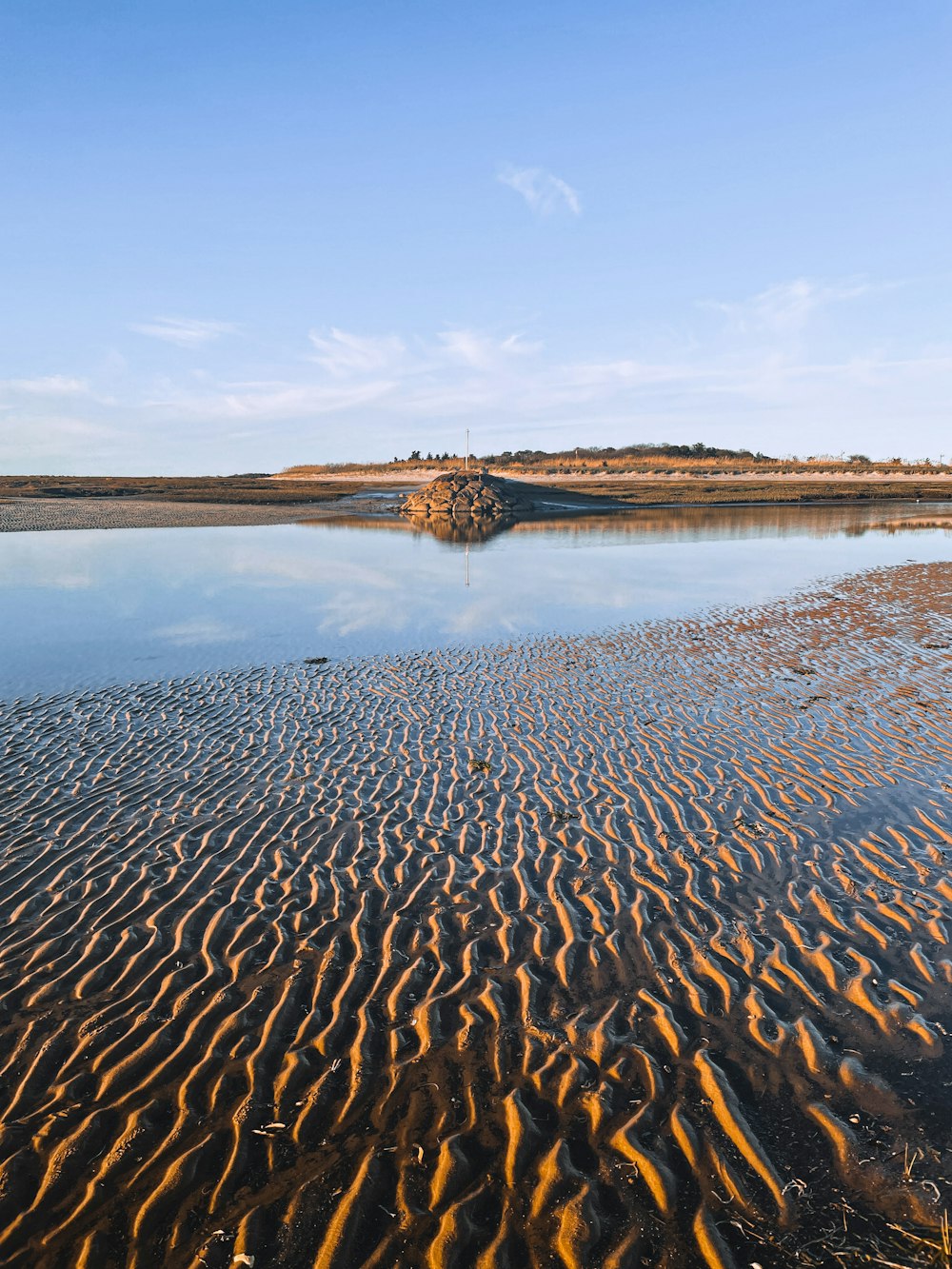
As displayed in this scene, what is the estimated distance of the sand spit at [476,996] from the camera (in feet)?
13.5

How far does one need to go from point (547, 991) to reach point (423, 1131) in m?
1.66

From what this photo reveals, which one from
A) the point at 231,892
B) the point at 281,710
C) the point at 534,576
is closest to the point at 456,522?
the point at 534,576

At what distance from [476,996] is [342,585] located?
2231cm

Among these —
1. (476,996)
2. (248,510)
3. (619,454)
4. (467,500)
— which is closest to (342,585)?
(476,996)

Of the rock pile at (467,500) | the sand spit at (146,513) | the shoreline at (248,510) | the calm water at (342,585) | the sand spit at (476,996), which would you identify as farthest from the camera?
the rock pile at (467,500)

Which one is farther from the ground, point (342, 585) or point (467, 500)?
point (467, 500)

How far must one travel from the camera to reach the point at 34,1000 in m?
5.93

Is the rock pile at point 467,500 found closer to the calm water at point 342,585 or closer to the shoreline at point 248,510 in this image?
the shoreline at point 248,510

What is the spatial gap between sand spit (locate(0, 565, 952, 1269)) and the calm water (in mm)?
6078

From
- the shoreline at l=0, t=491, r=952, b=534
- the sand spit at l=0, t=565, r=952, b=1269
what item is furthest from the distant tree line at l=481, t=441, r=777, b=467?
the sand spit at l=0, t=565, r=952, b=1269

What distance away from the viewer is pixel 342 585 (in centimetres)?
2705

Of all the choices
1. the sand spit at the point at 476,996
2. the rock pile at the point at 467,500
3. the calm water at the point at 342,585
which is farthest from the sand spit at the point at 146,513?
the sand spit at the point at 476,996

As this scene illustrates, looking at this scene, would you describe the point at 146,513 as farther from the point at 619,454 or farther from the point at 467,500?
the point at 619,454

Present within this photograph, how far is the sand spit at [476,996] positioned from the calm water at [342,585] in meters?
6.08
